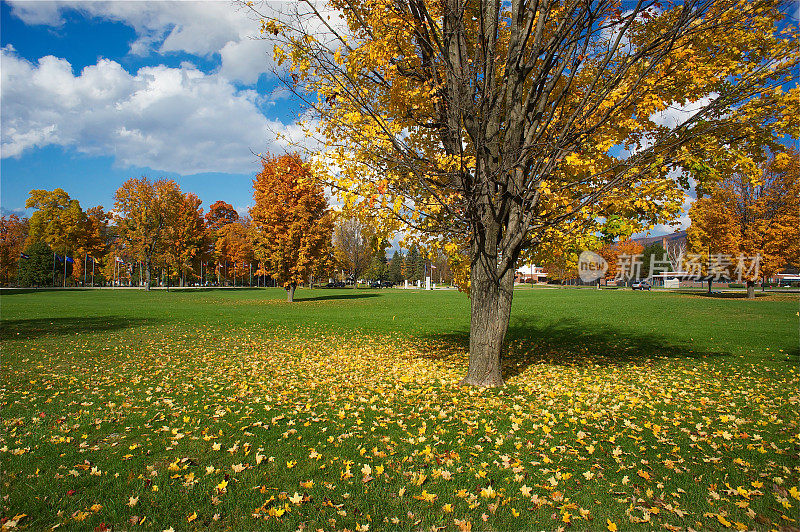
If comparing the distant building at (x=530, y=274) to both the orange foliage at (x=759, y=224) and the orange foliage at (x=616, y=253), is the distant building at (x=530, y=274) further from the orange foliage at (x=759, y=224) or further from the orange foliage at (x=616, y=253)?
the orange foliage at (x=759, y=224)

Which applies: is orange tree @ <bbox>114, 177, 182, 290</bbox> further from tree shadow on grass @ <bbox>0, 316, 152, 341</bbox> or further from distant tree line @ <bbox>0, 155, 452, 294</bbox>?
tree shadow on grass @ <bbox>0, 316, 152, 341</bbox>

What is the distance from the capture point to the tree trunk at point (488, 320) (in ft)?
22.6

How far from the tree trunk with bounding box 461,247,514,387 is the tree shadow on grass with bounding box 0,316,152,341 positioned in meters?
13.1

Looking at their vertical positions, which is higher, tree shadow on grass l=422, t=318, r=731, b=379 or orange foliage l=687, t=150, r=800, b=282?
orange foliage l=687, t=150, r=800, b=282

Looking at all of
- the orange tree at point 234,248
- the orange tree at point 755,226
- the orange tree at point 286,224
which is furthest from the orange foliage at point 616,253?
the orange tree at point 234,248

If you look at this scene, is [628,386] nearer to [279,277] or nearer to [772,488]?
[772,488]

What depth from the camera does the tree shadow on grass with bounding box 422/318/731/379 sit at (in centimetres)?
981

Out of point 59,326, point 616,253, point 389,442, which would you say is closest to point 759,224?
point 389,442

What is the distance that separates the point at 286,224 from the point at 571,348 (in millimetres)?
21553

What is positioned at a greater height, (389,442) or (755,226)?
(755,226)

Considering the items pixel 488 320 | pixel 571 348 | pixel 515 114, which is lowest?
pixel 571 348

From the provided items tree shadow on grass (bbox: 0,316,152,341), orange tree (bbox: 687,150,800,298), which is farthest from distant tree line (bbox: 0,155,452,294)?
orange tree (bbox: 687,150,800,298)

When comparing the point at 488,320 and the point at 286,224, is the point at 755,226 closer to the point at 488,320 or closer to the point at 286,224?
the point at 488,320

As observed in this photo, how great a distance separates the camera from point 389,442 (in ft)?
14.7
